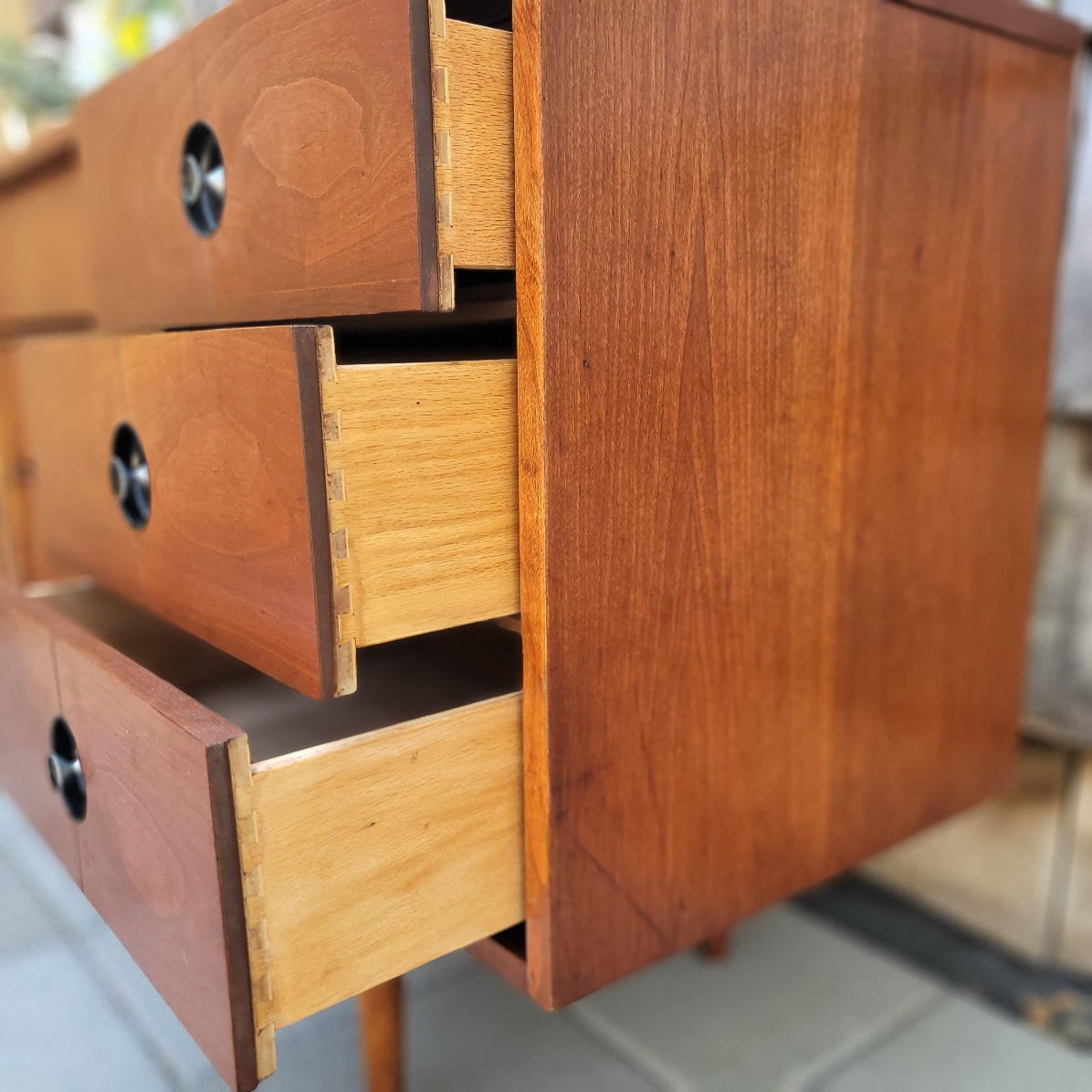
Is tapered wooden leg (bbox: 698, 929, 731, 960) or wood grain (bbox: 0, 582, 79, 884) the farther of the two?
tapered wooden leg (bbox: 698, 929, 731, 960)

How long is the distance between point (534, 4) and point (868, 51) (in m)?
0.21

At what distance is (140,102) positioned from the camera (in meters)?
0.58

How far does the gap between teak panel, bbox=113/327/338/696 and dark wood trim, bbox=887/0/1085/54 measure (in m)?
0.36

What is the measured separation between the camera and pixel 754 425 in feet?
1.58

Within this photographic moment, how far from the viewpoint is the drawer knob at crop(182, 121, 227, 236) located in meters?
0.52

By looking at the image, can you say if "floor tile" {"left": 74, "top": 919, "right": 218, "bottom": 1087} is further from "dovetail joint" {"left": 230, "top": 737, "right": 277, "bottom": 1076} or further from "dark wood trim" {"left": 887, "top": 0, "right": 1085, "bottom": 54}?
"dark wood trim" {"left": 887, "top": 0, "right": 1085, "bottom": 54}

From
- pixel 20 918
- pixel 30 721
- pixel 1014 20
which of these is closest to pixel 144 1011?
pixel 20 918

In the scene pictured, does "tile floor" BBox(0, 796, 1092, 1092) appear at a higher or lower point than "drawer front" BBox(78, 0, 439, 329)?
lower

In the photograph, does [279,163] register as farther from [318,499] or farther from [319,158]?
[318,499]

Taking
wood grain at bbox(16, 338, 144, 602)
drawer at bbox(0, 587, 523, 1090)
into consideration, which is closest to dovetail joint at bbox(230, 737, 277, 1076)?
drawer at bbox(0, 587, 523, 1090)

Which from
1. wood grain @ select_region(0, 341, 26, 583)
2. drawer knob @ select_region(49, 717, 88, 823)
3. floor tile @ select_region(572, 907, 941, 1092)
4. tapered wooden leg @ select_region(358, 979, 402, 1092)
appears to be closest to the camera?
drawer knob @ select_region(49, 717, 88, 823)

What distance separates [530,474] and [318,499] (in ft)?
0.28

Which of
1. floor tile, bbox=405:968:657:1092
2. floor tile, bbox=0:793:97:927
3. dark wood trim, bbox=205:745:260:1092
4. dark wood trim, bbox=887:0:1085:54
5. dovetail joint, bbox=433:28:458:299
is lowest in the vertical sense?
floor tile, bbox=405:968:657:1092

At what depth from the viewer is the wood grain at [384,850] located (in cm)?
39
